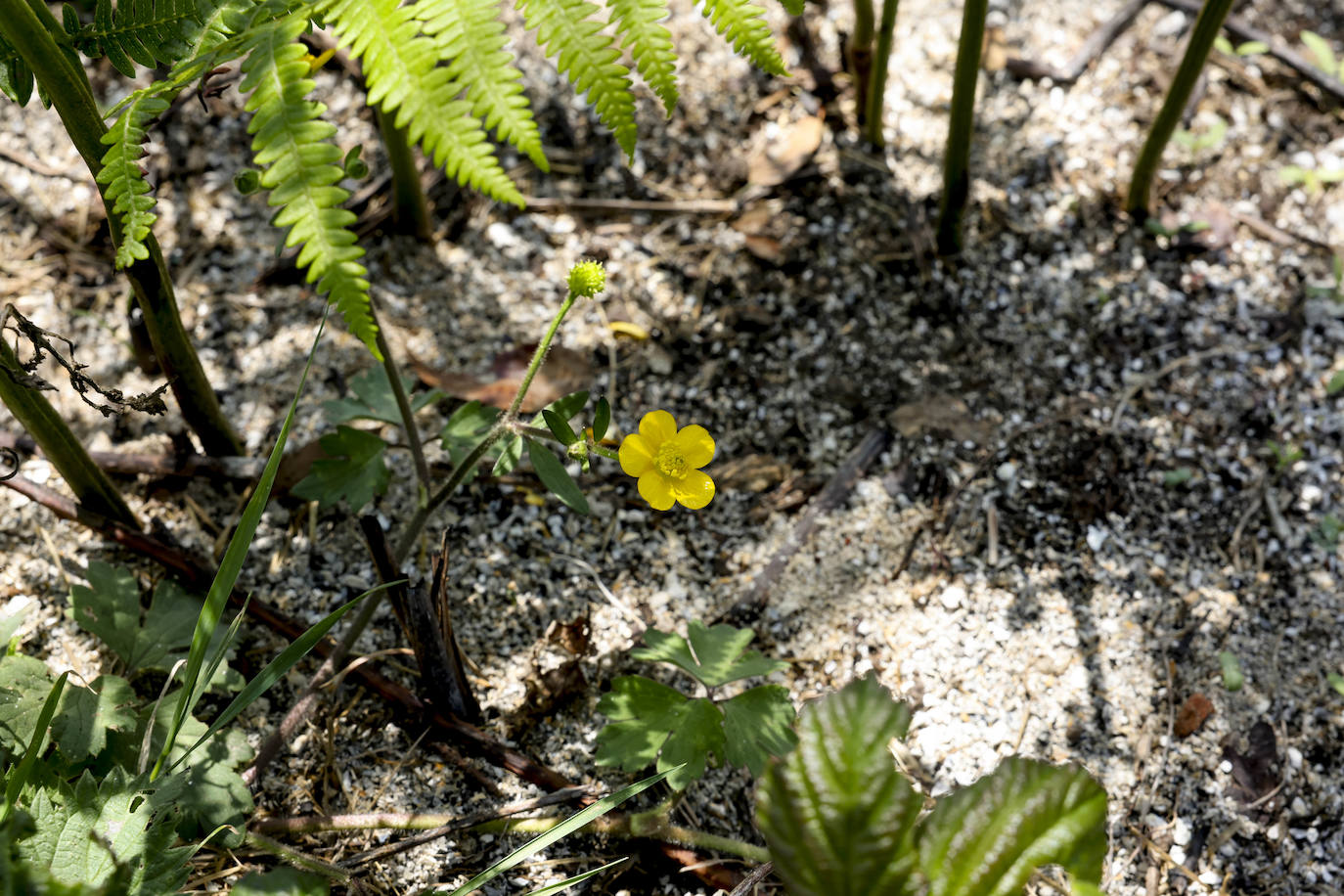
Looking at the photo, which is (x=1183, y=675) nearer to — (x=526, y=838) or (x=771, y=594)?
(x=771, y=594)

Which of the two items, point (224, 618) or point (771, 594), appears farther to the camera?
point (771, 594)

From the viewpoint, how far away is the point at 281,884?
1181 mm

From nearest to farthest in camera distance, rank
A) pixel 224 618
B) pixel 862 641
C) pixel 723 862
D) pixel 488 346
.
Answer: pixel 723 862 < pixel 224 618 < pixel 862 641 < pixel 488 346

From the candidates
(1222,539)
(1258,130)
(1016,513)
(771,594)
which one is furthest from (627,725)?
(1258,130)

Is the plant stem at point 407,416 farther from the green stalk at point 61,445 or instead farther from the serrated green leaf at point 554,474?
the green stalk at point 61,445

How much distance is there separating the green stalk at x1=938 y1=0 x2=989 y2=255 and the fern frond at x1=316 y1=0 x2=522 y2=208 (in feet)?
3.97

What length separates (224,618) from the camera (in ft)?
6.02

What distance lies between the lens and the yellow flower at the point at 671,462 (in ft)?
5.48

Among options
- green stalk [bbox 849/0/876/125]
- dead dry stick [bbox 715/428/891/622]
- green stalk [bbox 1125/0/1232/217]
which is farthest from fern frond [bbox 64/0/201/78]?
green stalk [bbox 1125/0/1232/217]

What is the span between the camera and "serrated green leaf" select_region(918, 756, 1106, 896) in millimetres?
1131

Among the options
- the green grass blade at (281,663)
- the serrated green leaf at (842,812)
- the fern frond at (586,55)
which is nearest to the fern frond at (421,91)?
the fern frond at (586,55)

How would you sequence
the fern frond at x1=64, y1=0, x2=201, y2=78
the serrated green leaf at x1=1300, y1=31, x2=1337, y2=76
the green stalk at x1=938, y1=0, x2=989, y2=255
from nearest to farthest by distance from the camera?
1. the fern frond at x1=64, y1=0, x2=201, y2=78
2. the green stalk at x1=938, y1=0, x2=989, y2=255
3. the serrated green leaf at x1=1300, y1=31, x2=1337, y2=76

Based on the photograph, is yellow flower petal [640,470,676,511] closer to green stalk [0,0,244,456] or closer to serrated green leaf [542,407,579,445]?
serrated green leaf [542,407,579,445]

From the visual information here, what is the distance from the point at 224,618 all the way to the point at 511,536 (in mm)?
569
